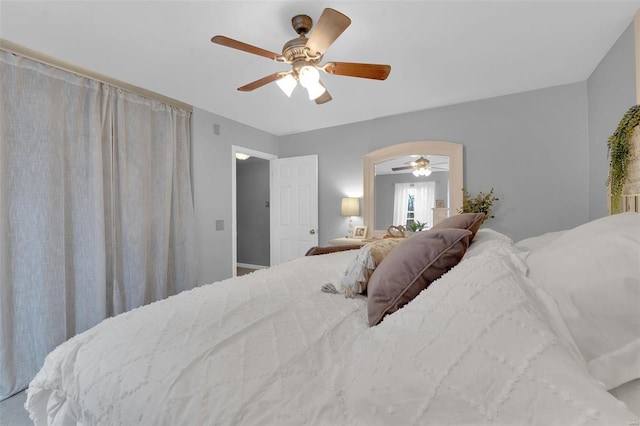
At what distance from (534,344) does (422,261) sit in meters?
0.59

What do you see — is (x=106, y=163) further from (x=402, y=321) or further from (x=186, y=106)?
(x=402, y=321)

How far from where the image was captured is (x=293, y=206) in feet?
15.1

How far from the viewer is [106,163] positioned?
8.95ft

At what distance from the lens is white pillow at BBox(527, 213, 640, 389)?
0.54 meters

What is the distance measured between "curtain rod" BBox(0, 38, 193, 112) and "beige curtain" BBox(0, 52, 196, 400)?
5 cm

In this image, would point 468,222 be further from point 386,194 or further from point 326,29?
point 386,194

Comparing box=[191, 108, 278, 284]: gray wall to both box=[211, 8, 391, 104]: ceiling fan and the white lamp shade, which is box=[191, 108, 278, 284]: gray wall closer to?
the white lamp shade

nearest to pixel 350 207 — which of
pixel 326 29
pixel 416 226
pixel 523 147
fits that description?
pixel 416 226

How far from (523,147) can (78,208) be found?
4.49m

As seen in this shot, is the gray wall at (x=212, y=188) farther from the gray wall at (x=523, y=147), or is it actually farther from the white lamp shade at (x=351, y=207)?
the gray wall at (x=523, y=147)

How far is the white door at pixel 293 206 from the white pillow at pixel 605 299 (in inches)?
149

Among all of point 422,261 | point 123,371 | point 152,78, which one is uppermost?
point 152,78

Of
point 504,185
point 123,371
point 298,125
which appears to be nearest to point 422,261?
point 123,371

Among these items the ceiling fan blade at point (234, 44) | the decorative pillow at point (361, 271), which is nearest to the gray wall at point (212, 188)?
the ceiling fan blade at point (234, 44)
